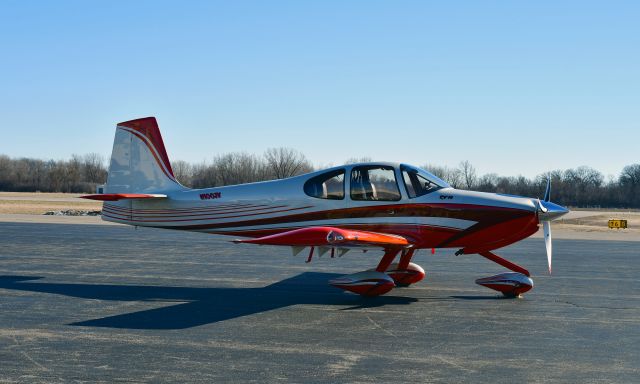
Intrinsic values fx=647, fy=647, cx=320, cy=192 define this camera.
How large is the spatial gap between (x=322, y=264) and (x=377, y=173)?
539 centimetres

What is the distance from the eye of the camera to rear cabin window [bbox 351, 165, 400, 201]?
1178 cm

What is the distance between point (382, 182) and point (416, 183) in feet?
2.03

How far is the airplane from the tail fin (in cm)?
63

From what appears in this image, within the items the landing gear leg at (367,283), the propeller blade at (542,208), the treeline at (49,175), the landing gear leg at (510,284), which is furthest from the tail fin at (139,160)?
the treeline at (49,175)

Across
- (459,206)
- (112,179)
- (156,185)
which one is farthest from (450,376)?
(112,179)

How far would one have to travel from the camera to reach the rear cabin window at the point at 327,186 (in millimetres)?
12086

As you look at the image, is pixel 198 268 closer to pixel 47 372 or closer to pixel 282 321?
pixel 282 321

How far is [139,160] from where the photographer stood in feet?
47.0

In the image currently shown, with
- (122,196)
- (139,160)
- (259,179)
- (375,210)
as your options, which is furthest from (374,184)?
(259,179)

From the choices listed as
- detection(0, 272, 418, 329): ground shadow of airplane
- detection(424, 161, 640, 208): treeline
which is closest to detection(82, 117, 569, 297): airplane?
detection(0, 272, 418, 329): ground shadow of airplane

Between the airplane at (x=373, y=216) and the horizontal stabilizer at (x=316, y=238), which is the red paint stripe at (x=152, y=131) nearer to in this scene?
the airplane at (x=373, y=216)

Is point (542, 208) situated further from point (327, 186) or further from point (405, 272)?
point (327, 186)

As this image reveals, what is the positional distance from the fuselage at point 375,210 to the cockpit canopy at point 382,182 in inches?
0.7

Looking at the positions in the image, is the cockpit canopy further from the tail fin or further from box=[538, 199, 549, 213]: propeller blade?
the tail fin
